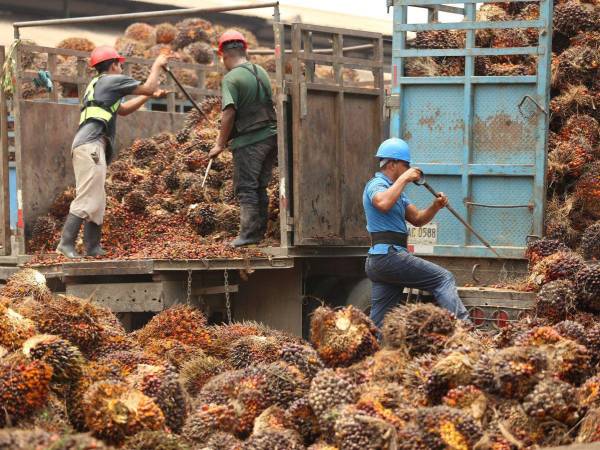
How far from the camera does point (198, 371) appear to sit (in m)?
7.76

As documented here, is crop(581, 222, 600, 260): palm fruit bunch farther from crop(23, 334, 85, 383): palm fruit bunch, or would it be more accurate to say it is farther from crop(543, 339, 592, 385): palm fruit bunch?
crop(23, 334, 85, 383): palm fruit bunch

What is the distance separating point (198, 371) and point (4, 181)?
489cm

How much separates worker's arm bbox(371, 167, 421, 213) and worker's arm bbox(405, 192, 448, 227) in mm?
294

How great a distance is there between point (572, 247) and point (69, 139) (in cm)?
556

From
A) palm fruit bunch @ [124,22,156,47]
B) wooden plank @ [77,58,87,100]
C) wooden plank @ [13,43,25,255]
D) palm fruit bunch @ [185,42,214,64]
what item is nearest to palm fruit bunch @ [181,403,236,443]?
wooden plank @ [13,43,25,255]

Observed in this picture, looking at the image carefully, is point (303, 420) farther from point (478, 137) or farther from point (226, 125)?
point (226, 125)

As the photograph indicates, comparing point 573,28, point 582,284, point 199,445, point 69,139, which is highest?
point 573,28

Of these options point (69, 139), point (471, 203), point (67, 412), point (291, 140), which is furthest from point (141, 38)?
point (67, 412)

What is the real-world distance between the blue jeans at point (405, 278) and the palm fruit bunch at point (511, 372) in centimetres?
278

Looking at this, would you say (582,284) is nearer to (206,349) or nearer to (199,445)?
(206,349)

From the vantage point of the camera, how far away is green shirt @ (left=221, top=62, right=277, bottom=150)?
1104 cm

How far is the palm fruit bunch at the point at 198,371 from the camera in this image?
7.62 metres

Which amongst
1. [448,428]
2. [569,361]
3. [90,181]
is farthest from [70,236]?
[448,428]

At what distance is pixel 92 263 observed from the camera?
34.2 feet
